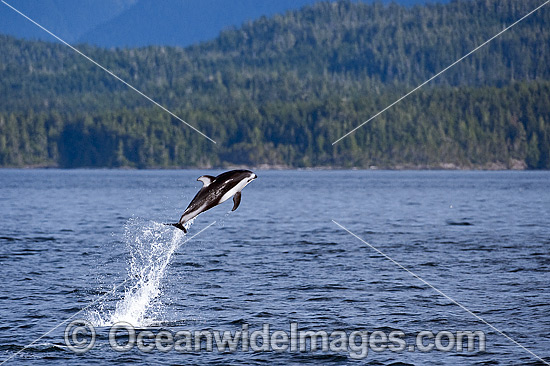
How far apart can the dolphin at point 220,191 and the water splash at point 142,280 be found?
343 cm

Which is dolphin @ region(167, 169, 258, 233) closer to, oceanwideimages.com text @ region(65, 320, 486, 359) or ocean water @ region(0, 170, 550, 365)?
ocean water @ region(0, 170, 550, 365)

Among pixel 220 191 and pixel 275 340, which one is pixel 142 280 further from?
pixel 220 191

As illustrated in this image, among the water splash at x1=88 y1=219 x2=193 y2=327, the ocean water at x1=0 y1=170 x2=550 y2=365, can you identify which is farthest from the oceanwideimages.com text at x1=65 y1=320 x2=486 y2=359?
the water splash at x1=88 y1=219 x2=193 y2=327

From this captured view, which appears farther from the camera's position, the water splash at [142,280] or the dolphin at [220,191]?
the water splash at [142,280]

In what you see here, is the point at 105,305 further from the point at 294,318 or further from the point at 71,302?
the point at 294,318

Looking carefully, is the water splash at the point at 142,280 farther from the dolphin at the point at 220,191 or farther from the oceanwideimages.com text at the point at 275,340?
the dolphin at the point at 220,191

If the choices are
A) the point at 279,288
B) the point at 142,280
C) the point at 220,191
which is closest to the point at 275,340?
the point at 220,191

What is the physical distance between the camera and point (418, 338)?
71.1 ft

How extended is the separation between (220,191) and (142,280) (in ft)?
47.6

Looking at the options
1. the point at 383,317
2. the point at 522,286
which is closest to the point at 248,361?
the point at 383,317

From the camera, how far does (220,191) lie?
18.0 metres

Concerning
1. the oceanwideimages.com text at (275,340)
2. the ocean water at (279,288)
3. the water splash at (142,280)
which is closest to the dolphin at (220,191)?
the water splash at (142,280)

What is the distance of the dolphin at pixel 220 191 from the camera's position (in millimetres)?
17859

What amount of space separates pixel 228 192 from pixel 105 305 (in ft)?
31.1
